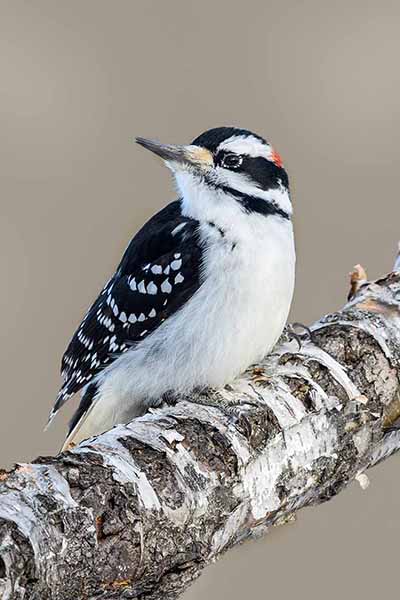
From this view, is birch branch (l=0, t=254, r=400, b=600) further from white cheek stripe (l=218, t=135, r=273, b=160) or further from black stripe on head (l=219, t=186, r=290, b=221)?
white cheek stripe (l=218, t=135, r=273, b=160)

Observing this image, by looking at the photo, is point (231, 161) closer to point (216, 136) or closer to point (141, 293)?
point (216, 136)

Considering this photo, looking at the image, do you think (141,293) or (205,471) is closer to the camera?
(205,471)

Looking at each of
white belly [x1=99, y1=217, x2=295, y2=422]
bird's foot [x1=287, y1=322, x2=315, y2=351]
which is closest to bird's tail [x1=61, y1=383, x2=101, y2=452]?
white belly [x1=99, y1=217, x2=295, y2=422]

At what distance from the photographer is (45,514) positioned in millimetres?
1874

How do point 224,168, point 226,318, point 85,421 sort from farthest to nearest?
point 85,421 → point 224,168 → point 226,318

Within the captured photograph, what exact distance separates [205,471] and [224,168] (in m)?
0.99

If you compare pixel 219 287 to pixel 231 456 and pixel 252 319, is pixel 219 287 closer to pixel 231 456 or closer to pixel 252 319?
pixel 252 319

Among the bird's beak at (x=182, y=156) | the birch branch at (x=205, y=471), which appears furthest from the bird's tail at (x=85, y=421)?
the bird's beak at (x=182, y=156)

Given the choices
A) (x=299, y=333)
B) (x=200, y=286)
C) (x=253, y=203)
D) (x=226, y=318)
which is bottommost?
(x=299, y=333)

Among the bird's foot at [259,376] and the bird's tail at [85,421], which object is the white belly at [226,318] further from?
the bird's tail at [85,421]

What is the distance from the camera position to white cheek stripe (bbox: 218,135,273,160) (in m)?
2.86

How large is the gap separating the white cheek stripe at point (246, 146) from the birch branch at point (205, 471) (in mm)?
591

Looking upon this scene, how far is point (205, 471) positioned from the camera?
225cm

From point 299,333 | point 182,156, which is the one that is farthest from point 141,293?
point 299,333
